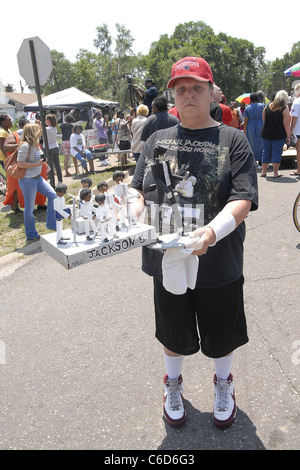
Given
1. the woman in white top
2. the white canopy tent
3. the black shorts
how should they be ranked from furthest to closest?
the white canopy tent
the woman in white top
the black shorts

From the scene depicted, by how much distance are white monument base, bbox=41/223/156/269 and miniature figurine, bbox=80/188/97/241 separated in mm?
63

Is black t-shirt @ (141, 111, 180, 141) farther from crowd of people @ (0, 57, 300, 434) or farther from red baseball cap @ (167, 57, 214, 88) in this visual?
red baseball cap @ (167, 57, 214, 88)

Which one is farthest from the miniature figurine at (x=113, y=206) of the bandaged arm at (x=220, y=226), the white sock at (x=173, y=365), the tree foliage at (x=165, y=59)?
the tree foliage at (x=165, y=59)

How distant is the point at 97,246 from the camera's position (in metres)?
1.78

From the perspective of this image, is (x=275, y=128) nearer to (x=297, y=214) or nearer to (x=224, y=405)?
(x=297, y=214)

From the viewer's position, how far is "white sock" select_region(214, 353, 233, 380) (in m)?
2.28

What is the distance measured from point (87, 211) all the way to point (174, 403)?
1257 millimetres

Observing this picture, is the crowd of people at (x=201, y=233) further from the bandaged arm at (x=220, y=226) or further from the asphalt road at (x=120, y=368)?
the asphalt road at (x=120, y=368)

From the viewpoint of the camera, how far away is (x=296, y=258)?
458cm

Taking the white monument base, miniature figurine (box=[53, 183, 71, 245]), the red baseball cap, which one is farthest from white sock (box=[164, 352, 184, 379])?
the red baseball cap

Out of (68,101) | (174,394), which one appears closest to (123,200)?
(174,394)

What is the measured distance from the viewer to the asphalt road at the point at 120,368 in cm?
230
